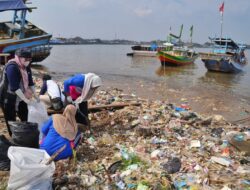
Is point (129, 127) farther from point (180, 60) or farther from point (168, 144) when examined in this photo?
point (180, 60)

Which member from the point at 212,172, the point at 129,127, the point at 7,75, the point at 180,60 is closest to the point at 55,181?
the point at 7,75

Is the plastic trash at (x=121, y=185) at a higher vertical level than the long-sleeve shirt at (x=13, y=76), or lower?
lower

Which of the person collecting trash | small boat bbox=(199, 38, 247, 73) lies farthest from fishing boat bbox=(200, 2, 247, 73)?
the person collecting trash

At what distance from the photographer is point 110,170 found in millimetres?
3445

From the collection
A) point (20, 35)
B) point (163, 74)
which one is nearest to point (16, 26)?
point (20, 35)

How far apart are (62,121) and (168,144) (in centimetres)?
181

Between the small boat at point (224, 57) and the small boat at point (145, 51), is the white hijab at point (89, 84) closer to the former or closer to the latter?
the small boat at point (224, 57)

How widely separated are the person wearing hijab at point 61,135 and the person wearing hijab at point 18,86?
71 centimetres

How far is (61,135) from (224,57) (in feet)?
67.1

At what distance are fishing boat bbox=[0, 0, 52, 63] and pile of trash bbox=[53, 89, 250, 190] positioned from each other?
11.4 m

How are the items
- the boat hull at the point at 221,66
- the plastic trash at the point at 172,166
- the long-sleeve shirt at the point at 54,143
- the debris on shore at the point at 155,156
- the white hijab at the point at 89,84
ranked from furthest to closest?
the boat hull at the point at 221,66 < the white hijab at the point at 89,84 < the plastic trash at the point at 172,166 < the long-sleeve shirt at the point at 54,143 < the debris on shore at the point at 155,156

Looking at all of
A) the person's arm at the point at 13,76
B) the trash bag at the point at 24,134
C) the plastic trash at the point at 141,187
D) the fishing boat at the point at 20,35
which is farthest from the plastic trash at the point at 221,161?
the fishing boat at the point at 20,35

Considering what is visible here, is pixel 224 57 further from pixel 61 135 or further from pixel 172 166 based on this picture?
pixel 61 135

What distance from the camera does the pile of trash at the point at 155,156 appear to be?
3238 millimetres
